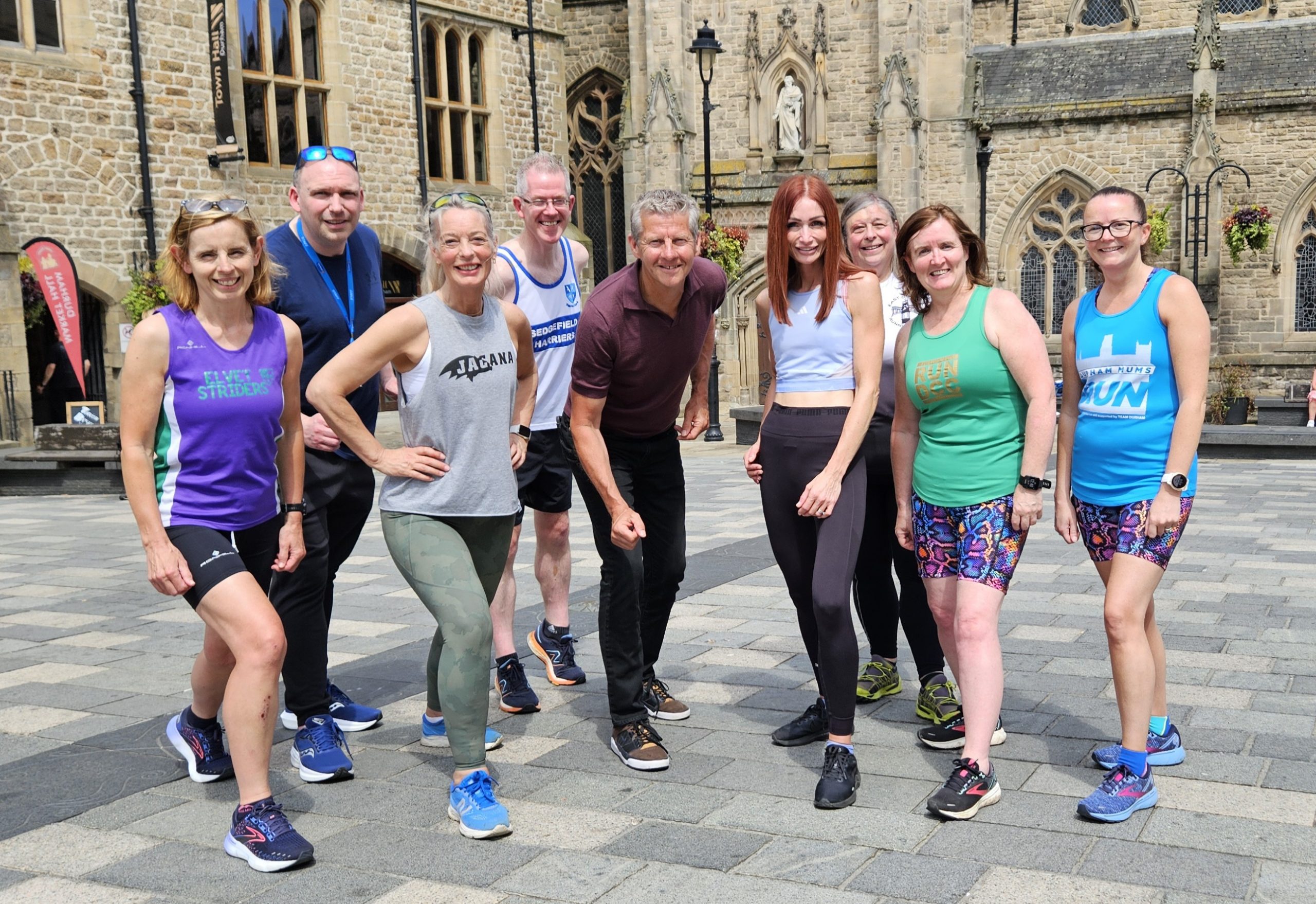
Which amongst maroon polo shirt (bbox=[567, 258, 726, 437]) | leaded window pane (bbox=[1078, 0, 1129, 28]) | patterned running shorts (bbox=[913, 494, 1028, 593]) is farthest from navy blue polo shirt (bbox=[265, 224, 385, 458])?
leaded window pane (bbox=[1078, 0, 1129, 28])

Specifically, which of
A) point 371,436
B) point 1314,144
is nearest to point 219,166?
point 371,436

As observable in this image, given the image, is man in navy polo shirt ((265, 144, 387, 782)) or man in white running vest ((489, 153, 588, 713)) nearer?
man in navy polo shirt ((265, 144, 387, 782))

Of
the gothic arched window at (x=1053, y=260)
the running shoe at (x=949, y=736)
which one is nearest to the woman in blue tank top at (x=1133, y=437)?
the running shoe at (x=949, y=736)

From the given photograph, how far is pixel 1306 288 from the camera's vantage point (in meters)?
24.6

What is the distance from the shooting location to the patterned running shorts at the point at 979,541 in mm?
3930

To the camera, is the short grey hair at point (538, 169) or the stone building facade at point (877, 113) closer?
the short grey hair at point (538, 169)

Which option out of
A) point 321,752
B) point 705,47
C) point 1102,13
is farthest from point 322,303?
point 1102,13

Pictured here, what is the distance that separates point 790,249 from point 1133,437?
4.07 feet

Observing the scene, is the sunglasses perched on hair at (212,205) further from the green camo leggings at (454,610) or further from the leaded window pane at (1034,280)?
the leaded window pane at (1034,280)

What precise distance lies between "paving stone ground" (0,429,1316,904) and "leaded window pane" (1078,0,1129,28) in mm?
23527

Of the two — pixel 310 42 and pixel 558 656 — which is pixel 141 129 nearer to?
pixel 310 42

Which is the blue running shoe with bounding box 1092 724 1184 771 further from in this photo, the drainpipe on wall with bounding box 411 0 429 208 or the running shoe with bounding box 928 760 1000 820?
the drainpipe on wall with bounding box 411 0 429 208

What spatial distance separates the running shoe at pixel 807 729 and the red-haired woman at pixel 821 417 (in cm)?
28

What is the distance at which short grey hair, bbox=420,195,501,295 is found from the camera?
3965mm
